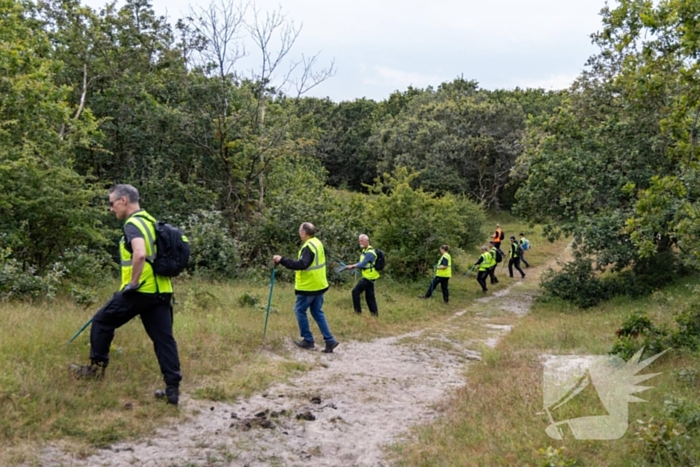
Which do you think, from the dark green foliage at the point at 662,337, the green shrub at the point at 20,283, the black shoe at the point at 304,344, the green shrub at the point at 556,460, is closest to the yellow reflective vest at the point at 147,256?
the black shoe at the point at 304,344

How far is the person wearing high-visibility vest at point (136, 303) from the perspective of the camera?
552 cm

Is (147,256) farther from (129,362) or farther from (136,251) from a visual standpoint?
(129,362)

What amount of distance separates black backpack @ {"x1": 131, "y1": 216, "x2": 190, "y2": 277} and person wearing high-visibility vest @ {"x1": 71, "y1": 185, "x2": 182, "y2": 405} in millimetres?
57

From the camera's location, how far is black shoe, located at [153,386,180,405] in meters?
5.73

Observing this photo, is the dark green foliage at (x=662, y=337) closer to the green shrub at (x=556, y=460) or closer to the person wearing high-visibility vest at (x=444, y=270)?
the green shrub at (x=556, y=460)

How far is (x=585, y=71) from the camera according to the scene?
1817 centimetres

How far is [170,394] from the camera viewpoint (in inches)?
227

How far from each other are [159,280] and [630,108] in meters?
14.0

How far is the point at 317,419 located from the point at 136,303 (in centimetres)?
227

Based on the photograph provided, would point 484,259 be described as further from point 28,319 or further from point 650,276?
point 28,319

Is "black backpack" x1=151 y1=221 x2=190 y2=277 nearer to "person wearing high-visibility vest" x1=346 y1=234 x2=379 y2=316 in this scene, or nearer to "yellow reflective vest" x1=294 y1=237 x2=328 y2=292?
"yellow reflective vest" x1=294 y1=237 x2=328 y2=292

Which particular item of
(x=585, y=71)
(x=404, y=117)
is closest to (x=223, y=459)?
(x=585, y=71)

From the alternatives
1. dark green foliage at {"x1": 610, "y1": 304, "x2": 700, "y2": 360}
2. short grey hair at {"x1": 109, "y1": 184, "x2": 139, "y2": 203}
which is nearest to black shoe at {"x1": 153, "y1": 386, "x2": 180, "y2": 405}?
short grey hair at {"x1": 109, "y1": 184, "x2": 139, "y2": 203}

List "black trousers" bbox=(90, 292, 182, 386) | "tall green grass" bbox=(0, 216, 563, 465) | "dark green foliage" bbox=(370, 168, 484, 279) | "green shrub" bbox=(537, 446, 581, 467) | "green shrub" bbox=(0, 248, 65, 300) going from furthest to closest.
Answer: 1. "dark green foliage" bbox=(370, 168, 484, 279)
2. "green shrub" bbox=(0, 248, 65, 300)
3. "black trousers" bbox=(90, 292, 182, 386)
4. "tall green grass" bbox=(0, 216, 563, 465)
5. "green shrub" bbox=(537, 446, 581, 467)
